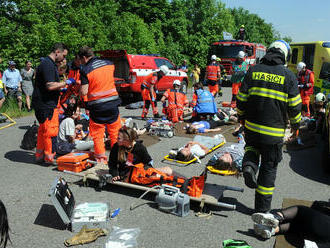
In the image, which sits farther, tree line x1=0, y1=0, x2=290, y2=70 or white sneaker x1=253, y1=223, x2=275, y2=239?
tree line x1=0, y1=0, x2=290, y2=70

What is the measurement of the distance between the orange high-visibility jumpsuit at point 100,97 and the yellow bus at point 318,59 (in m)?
8.83

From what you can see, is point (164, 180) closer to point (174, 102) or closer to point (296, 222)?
point (296, 222)

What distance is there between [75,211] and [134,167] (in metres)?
1.10

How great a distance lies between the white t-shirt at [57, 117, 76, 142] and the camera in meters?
6.55

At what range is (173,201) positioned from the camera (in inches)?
165

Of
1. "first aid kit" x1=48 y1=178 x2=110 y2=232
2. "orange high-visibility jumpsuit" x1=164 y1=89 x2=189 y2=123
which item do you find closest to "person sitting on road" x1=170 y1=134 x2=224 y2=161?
"orange high-visibility jumpsuit" x1=164 y1=89 x2=189 y2=123

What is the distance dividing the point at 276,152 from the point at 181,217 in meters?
1.51

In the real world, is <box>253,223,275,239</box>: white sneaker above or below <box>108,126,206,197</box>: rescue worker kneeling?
below

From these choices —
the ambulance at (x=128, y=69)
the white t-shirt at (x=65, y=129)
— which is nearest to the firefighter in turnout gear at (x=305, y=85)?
the ambulance at (x=128, y=69)

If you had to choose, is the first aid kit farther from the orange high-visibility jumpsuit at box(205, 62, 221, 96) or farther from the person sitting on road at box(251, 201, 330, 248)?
the orange high-visibility jumpsuit at box(205, 62, 221, 96)

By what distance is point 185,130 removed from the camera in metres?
9.09

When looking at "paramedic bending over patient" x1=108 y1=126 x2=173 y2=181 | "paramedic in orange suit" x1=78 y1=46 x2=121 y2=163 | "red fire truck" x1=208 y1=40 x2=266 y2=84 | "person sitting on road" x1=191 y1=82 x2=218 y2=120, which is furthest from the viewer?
"red fire truck" x1=208 y1=40 x2=266 y2=84

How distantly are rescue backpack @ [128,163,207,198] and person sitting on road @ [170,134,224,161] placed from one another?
5.64ft

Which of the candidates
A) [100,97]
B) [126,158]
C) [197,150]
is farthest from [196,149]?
[100,97]
